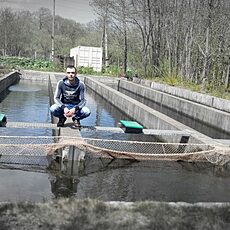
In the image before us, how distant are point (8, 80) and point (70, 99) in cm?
1532

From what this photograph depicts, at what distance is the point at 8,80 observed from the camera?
21.5 metres

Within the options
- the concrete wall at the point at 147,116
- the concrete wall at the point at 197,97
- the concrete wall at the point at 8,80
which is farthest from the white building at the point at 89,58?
the concrete wall at the point at 147,116

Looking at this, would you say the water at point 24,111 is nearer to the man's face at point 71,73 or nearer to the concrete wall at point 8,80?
the concrete wall at point 8,80

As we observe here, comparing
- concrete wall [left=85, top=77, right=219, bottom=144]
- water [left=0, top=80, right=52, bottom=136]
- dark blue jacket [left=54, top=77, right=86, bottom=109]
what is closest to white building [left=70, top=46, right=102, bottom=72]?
concrete wall [left=85, top=77, right=219, bottom=144]

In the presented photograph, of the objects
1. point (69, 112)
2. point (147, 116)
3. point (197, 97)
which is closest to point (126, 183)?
point (69, 112)

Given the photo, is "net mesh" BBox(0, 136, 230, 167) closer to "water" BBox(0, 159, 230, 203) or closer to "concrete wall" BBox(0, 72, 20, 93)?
"water" BBox(0, 159, 230, 203)

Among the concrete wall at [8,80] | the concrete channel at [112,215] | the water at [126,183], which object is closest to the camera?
the concrete channel at [112,215]

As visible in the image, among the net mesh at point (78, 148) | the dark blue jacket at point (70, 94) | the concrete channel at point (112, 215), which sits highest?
the dark blue jacket at point (70, 94)

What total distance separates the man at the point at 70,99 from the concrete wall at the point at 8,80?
11.4 metres

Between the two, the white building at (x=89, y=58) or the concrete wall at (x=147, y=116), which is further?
the white building at (x=89, y=58)

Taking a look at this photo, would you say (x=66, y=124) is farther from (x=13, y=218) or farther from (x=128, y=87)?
(x=128, y=87)

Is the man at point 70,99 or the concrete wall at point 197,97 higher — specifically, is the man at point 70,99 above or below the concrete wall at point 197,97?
above

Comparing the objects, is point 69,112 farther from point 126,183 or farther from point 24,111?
point 24,111

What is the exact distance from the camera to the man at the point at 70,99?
6.99m
